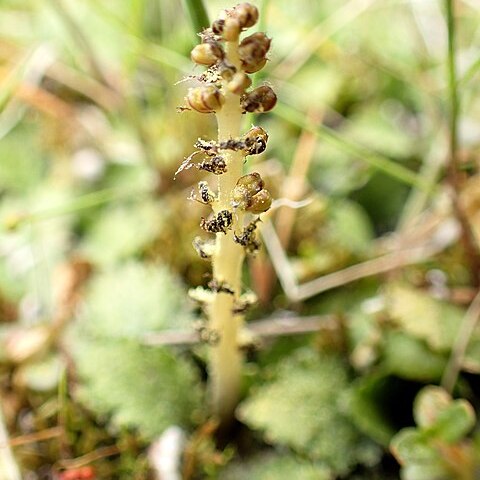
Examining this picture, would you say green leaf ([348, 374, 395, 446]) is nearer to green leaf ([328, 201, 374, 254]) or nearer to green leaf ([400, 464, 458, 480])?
green leaf ([400, 464, 458, 480])

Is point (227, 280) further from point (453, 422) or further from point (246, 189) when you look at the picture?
point (453, 422)

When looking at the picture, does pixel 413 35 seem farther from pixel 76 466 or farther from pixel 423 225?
pixel 76 466

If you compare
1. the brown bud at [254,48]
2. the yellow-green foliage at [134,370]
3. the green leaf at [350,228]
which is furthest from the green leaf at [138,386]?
the brown bud at [254,48]

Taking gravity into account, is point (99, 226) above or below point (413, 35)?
below

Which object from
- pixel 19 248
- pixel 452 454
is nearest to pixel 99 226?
pixel 19 248

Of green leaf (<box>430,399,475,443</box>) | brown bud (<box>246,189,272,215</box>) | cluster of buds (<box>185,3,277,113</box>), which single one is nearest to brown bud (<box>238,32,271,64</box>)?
cluster of buds (<box>185,3,277,113</box>)

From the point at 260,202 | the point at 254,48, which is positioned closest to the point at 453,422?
the point at 260,202
